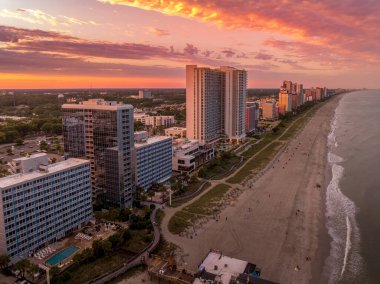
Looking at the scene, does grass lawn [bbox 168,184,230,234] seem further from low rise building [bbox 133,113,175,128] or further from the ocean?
low rise building [bbox 133,113,175,128]

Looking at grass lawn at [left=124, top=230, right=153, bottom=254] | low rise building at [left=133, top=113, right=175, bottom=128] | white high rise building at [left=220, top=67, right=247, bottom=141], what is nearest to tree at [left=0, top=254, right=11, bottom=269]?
grass lawn at [left=124, top=230, right=153, bottom=254]

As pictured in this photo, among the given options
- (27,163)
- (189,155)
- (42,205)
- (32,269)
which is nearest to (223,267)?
(32,269)

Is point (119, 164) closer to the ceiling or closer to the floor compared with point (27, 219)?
closer to the ceiling

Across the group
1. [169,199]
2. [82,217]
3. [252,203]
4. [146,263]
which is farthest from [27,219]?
[252,203]

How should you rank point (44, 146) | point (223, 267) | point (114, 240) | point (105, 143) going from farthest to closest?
point (44, 146)
point (105, 143)
point (114, 240)
point (223, 267)

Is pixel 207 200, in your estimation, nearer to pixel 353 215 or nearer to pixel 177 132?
pixel 353 215

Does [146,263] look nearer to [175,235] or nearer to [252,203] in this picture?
[175,235]

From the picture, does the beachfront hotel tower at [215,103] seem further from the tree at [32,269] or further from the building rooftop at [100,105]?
the tree at [32,269]
